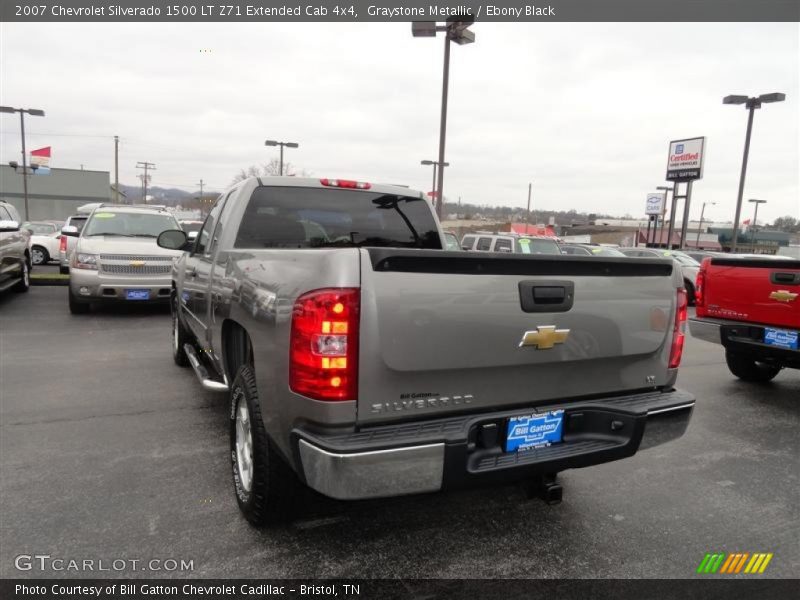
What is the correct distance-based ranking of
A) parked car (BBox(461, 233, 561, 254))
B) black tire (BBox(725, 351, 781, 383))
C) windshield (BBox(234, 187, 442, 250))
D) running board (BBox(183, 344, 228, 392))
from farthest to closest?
parked car (BBox(461, 233, 561, 254))
black tire (BBox(725, 351, 781, 383))
windshield (BBox(234, 187, 442, 250))
running board (BBox(183, 344, 228, 392))

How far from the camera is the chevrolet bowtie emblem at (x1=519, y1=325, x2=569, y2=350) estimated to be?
244 centimetres

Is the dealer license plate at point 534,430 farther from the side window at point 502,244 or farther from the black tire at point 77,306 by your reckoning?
the side window at point 502,244

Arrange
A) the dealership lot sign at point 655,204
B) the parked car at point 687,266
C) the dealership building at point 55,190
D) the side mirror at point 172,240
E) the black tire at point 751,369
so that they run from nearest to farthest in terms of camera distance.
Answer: the side mirror at point 172,240 → the black tire at point 751,369 → the parked car at point 687,266 → the dealership lot sign at point 655,204 → the dealership building at point 55,190

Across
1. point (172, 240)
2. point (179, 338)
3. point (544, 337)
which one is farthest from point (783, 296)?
point (179, 338)

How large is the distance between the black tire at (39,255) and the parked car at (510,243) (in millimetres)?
14895

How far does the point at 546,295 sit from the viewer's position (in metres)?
2.44

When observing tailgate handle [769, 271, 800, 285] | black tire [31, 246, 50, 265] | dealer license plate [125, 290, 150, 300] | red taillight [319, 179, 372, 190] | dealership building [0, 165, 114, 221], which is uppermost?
dealership building [0, 165, 114, 221]

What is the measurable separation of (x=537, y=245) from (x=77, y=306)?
430 inches

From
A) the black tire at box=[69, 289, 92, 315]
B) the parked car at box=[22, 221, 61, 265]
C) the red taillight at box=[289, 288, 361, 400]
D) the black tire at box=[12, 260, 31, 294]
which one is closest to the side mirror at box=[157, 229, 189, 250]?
the red taillight at box=[289, 288, 361, 400]

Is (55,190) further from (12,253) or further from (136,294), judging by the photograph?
(136,294)

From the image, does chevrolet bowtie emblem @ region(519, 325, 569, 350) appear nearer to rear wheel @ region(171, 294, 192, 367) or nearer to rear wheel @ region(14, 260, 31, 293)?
rear wheel @ region(171, 294, 192, 367)

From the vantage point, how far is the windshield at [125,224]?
30.8 feet

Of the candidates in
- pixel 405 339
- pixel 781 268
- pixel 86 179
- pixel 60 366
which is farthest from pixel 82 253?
pixel 86 179

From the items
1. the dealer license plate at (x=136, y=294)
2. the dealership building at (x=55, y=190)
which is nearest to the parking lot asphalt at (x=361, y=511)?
the dealer license plate at (x=136, y=294)
